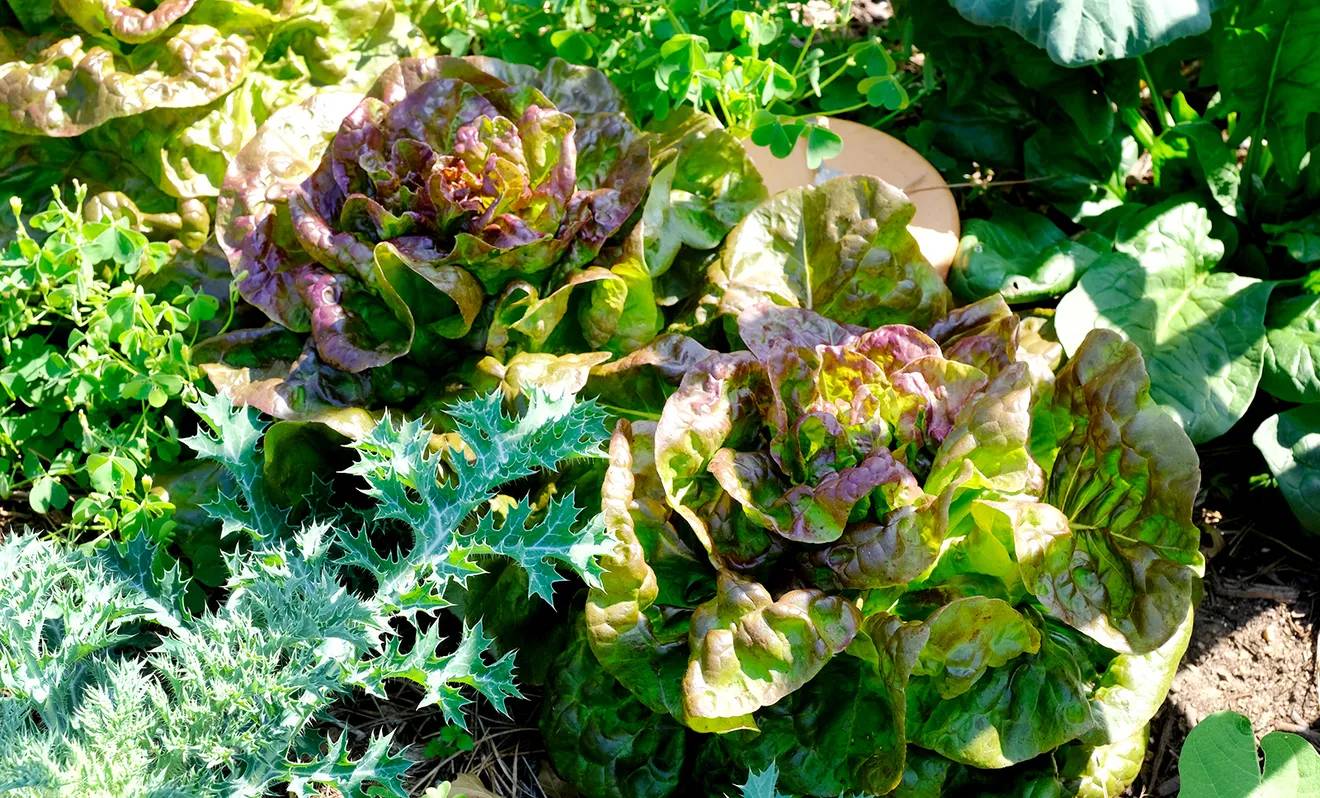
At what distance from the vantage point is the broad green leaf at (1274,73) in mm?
3107

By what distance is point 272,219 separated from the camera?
2.82 metres

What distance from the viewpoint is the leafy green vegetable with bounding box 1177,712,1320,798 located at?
7.69 ft

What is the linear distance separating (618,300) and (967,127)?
4.80 ft

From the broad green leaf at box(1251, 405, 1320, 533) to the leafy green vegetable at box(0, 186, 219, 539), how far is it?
252 centimetres

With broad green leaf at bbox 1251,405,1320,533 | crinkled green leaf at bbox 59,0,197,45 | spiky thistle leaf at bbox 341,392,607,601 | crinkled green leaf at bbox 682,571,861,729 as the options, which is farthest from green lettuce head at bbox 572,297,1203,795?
crinkled green leaf at bbox 59,0,197,45

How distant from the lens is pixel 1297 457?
9.68ft

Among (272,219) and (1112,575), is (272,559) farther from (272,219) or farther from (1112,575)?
(1112,575)

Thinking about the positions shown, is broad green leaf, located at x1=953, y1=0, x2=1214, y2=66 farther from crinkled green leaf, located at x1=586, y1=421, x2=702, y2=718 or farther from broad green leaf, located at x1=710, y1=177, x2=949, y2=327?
crinkled green leaf, located at x1=586, y1=421, x2=702, y2=718

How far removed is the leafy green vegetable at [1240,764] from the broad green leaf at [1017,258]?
3.68 ft

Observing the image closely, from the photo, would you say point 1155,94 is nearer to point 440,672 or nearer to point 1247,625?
point 1247,625

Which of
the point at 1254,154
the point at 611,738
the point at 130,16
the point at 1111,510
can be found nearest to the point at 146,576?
the point at 611,738

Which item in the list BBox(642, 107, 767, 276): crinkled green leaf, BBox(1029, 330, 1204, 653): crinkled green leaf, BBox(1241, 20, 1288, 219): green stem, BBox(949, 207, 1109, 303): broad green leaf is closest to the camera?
BBox(1029, 330, 1204, 653): crinkled green leaf

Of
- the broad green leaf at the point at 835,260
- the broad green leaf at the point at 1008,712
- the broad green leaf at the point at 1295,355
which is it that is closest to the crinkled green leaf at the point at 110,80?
the broad green leaf at the point at 835,260

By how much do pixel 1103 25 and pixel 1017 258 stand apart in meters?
0.61
